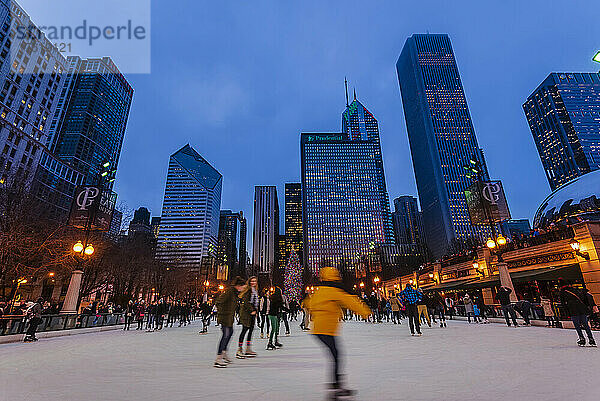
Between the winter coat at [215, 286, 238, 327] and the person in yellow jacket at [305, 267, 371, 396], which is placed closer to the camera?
the person in yellow jacket at [305, 267, 371, 396]

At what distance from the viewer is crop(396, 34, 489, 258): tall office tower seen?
520ft

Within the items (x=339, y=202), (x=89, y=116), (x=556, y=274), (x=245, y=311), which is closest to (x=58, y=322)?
(x=245, y=311)

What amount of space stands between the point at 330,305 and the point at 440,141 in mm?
188386

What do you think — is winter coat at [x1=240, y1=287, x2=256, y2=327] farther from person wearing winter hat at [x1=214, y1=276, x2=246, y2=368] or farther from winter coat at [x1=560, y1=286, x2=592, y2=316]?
winter coat at [x1=560, y1=286, x2=592, y2=316]

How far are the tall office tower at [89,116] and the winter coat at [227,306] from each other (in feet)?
513

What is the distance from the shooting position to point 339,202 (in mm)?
160000

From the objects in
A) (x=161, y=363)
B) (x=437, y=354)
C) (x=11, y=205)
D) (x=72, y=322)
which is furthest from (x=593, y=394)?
(x=11, y=205)

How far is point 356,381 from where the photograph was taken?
5070mm

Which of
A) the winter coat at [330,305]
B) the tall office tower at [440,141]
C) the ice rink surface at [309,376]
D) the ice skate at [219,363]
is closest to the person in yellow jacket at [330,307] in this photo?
the winter coat at [330,305]

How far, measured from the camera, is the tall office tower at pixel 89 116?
14525cm

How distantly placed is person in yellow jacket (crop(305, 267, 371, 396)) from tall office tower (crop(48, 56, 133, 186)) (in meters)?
160

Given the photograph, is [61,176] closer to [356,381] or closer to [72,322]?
[72,322]

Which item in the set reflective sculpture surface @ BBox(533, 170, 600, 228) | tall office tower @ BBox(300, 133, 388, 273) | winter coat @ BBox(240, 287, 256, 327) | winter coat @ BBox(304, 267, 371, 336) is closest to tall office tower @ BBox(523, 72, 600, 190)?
tall office tower @ BBox(300, 133, 388, 273)

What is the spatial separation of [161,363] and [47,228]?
2478 centimetres
